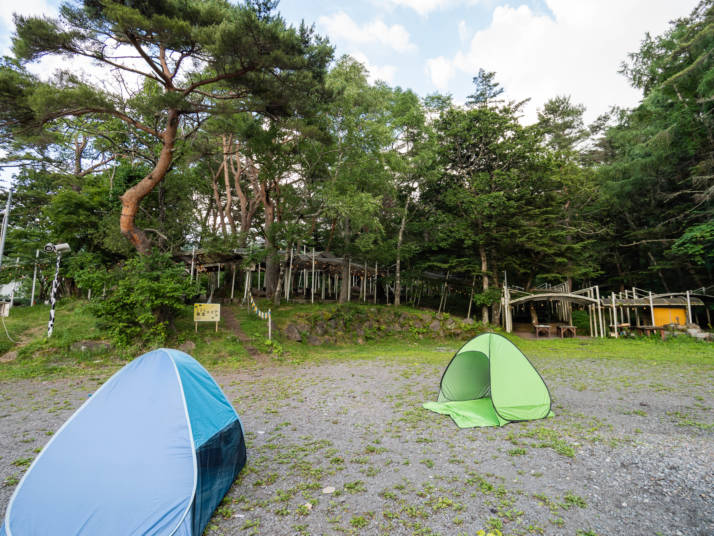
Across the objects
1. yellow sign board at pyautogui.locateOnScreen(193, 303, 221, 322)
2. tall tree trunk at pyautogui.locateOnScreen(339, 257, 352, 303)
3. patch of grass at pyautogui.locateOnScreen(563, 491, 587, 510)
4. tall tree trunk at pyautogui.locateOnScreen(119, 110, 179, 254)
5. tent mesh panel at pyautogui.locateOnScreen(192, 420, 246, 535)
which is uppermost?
tall tree trunk at pyautogui.locateOnScreen(119, 110, 179, 254)

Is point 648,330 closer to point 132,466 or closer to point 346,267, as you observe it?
point 346,267

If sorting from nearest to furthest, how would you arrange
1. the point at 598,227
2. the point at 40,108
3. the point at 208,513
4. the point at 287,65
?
the point at 208,513
the point at 40,108
the point at 287,65
the point at 598,227

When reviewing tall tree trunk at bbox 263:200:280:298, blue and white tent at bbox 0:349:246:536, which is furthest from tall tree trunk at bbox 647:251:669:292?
blue and white tent at bbox 0:349:246:536

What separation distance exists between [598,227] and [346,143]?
67.6 ft

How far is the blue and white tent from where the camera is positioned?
92.3 inches

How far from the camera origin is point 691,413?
5.60m

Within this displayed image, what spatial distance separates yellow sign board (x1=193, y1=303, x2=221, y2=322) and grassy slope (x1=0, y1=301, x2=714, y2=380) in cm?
56

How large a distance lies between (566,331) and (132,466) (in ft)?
77.3

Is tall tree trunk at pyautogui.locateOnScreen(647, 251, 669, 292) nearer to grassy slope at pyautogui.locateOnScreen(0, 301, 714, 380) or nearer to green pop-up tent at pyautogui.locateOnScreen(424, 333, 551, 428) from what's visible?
grassy slope at pyautogui.locateOnScreen(0, 301, 714, 380)

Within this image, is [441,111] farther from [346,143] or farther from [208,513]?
[208,513]

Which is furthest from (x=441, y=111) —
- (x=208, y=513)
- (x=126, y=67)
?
(x=208, y=513)

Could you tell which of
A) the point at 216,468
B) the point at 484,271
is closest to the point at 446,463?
the point at 216,468

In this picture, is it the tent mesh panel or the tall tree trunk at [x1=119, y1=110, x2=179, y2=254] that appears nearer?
the tent mesh panel

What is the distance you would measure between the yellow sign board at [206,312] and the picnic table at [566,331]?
18220 mm
